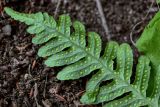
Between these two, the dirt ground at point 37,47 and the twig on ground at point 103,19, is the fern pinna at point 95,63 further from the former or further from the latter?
the twig on ground at point 103,19

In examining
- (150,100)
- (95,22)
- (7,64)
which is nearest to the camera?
(150,100)

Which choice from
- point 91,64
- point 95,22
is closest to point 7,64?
point 91,64

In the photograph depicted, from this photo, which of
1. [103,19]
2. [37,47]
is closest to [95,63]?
[37,47]

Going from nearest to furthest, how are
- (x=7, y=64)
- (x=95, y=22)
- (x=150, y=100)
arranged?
(x=150, y=100) → (x=7, y=64) → (x=95, y=22)

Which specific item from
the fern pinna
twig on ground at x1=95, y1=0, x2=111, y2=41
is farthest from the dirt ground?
the fern pinna

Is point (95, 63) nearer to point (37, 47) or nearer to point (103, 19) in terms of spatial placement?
point (37, 47)

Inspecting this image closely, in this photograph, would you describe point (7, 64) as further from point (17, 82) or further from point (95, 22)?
point (95, 22)

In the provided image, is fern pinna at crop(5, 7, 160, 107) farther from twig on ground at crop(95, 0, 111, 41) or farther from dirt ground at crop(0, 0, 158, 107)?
twig on ground at crop(95, 0, 111, 41)
